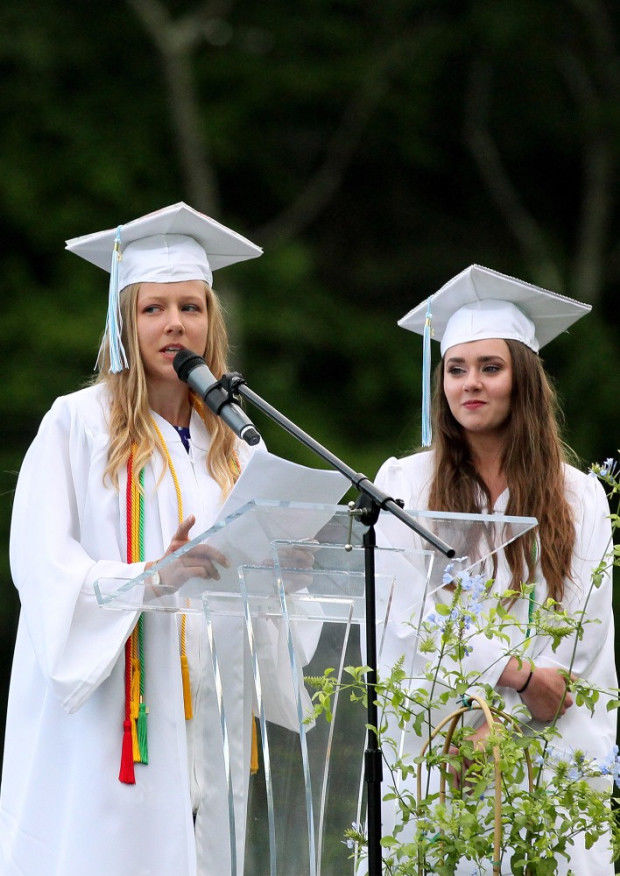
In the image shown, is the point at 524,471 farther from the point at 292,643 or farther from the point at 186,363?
the point at 292,643

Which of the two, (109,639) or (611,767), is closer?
(611,767)

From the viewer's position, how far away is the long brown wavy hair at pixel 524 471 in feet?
14.0

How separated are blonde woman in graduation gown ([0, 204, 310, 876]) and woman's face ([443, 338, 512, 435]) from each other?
0.64 m

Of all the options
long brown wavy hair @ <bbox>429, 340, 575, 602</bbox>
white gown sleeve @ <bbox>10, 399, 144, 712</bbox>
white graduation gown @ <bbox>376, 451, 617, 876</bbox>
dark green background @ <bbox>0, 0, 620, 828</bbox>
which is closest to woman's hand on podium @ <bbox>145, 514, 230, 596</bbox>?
white gown sleeve @ <bbox>10, 399, 144, 712</bbox>

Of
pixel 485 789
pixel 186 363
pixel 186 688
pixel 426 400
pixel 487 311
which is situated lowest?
pixel 485 789

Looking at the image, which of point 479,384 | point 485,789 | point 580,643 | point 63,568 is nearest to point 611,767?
point 485,789

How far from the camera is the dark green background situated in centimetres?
Result: 1044

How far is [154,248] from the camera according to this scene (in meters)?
4.33

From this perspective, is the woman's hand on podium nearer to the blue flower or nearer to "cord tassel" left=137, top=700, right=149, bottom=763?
"cord tassel" left=137, top=700, right=149, bottom=763

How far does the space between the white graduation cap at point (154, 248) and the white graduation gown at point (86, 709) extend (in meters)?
0.43

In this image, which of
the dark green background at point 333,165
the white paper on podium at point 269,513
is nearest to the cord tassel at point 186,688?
the white paper on podium at point 269,513

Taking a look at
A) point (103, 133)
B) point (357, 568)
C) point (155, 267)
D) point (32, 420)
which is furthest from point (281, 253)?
point (357, 568)

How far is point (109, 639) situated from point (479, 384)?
1191mm

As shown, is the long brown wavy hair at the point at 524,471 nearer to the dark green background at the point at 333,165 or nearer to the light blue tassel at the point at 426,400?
the light blue tassel at the point at 426,400
